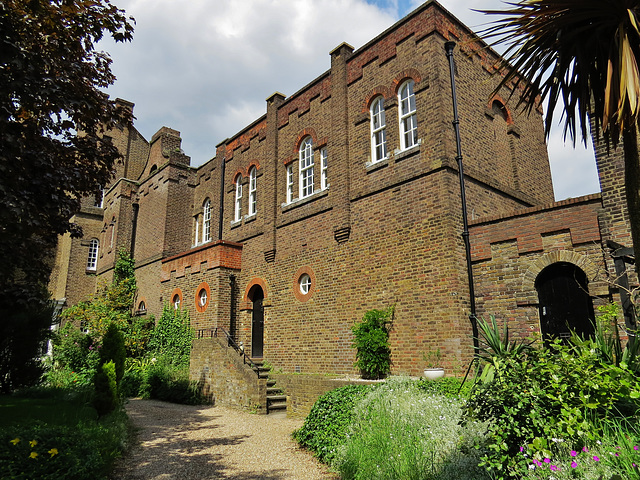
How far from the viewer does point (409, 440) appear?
597cm

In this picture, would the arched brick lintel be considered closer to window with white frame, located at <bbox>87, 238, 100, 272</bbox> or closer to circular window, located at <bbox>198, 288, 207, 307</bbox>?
circular window, located at <bbox>198, 288, 207, 307</bbox>

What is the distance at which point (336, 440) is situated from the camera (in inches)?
297

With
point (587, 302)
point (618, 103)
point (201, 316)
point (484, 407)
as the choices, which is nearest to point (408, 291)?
point (587, 302)

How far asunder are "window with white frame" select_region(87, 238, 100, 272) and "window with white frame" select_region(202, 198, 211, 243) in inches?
568

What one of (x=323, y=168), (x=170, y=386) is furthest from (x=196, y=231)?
(x=323, y=168)

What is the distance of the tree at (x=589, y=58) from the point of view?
4238 mm

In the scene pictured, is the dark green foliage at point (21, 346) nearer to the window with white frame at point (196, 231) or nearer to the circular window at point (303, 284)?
the circular window at point (303, 284)

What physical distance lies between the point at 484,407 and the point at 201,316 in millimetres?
14568

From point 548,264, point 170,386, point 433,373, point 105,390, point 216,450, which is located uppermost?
point 548,264

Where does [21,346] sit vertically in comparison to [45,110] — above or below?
below

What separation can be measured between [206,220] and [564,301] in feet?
54.0

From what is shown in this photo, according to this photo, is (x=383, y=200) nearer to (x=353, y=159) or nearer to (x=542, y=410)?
(x=353, y=159)

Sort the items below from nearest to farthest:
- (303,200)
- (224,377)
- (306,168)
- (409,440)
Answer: (409,440) → (224,377) → (303,200) → (306,168)

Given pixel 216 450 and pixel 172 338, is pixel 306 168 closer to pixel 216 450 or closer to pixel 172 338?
pixel 172 338
